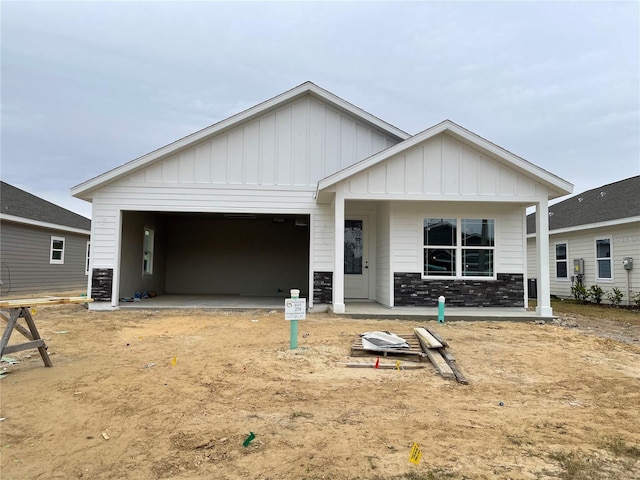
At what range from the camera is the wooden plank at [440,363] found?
5.01 metres

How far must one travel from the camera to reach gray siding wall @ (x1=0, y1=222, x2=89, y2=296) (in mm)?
14922

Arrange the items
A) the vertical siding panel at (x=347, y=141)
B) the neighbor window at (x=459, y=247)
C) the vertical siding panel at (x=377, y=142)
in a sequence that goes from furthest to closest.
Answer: the vertical siding panel at (x=377, y=142)
the vertical siding panel at (x=347, y=141)
the neighbor window at (x=459, y=247)

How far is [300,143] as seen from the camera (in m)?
11.4

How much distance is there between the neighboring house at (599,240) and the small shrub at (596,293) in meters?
0.27

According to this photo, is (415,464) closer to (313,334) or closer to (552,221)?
(313,334)

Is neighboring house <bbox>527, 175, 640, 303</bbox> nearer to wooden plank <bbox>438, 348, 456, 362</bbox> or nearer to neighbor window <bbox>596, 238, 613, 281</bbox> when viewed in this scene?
neighbor window <bbox>596, 238, 613, 281</bbox>

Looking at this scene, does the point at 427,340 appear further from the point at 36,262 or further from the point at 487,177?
the point at 36,262

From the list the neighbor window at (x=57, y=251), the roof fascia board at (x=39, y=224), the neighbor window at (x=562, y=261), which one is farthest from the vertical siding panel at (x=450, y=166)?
the neighbor window at (x=57, y=251)

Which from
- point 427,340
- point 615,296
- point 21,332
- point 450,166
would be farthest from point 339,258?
point 615,296

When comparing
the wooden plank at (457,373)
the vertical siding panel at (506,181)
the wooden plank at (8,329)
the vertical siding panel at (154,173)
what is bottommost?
the wooden plank at (457,373)

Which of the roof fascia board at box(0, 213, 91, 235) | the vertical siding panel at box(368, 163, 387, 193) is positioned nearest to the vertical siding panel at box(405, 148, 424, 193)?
the vertical siding panel at box(368, 163, 387, 193)

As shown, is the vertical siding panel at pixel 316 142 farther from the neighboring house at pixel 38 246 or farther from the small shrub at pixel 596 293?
the neighboring house at pixel 38 246

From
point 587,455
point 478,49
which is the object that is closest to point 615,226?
point 478,49

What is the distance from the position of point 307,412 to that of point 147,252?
11.8m
